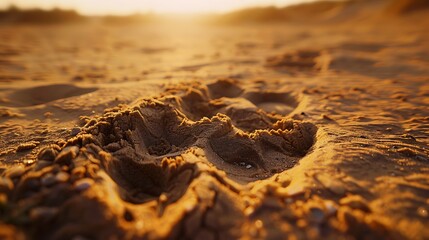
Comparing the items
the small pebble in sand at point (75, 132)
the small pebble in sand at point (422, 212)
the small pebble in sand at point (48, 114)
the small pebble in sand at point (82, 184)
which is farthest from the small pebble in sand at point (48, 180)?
the small pebble in sand at point (422, 212)

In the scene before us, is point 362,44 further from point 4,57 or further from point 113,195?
point 4,57

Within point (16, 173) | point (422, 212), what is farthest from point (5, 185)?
point (422, 212)

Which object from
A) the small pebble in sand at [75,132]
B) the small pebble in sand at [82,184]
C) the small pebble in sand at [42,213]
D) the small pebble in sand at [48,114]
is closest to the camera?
the small pebble in sand at [42,213]

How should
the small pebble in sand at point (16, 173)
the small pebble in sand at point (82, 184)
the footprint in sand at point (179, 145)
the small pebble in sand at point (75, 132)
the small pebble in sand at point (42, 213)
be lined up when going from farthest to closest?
the small pebble in sand at point (75, 132) < the footprint in sand at point (179, 145) < the small pebble in sand at point (16, 173) < the small pebble in sand at point (82, 184) < the small pebble in sand at point (42, 213)

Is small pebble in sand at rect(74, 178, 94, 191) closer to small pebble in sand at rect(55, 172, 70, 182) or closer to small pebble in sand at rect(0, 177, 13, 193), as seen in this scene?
small pebble in sand at rect(55, 172, 70, 182)

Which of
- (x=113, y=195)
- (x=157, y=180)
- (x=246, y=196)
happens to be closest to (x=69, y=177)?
(x=113, y=195)

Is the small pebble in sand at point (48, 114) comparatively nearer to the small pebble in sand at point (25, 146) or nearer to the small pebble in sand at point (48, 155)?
the small pebble in sand at point (25, 146)

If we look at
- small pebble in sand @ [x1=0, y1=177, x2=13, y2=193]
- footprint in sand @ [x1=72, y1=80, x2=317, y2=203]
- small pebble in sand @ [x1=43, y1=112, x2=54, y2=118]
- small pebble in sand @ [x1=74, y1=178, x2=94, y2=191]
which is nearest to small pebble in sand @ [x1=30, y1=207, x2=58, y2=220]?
small pebble in sand @ [x1=74, y1=178, x2=94, y2=191]
